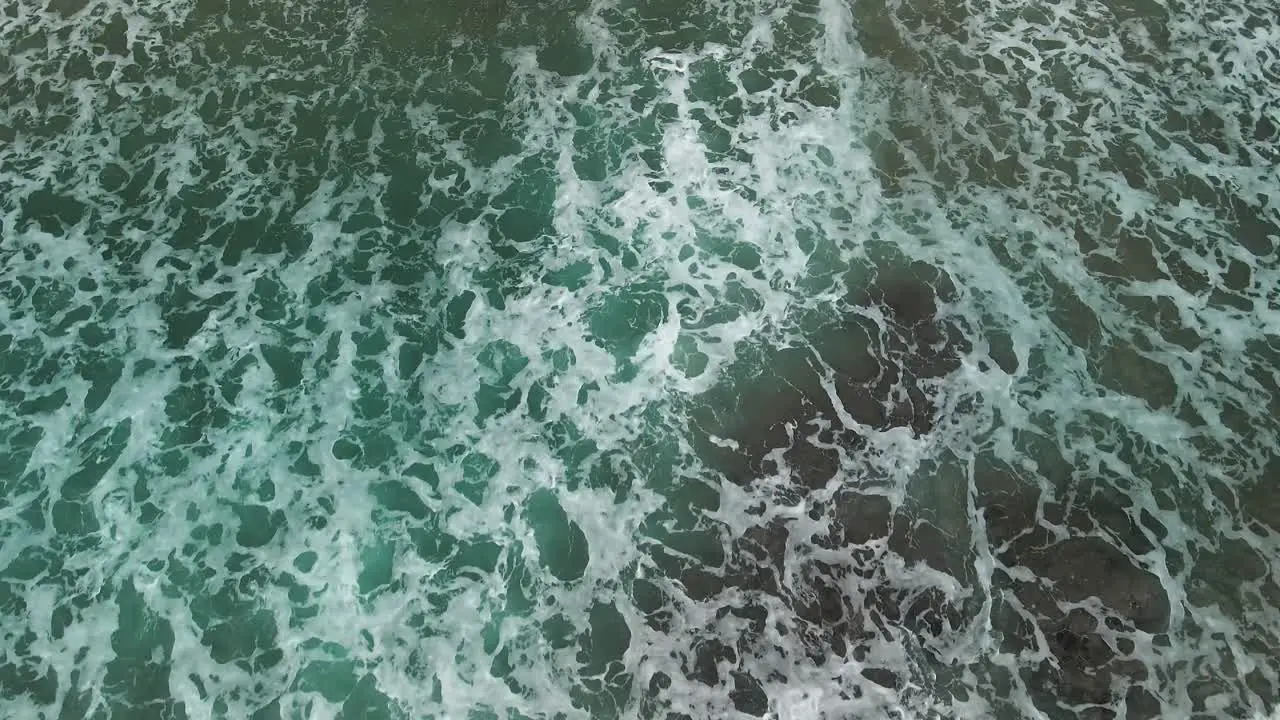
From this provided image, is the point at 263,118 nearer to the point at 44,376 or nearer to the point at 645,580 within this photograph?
the point at 44,376

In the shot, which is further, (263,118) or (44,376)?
(263,118)

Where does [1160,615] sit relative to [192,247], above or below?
below

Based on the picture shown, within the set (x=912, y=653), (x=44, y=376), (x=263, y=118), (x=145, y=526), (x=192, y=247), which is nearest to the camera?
(x=912, y=653)

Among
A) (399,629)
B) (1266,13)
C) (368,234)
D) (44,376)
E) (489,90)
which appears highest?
(1266,13)

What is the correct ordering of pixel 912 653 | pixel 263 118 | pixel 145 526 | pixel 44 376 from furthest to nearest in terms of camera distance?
pixel 263 118 → pixel 44 376 → pixel 145 526 → pixel 912 653

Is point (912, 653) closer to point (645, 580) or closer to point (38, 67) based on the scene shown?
point (645, 580)

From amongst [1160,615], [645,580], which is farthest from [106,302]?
[1160,615]
